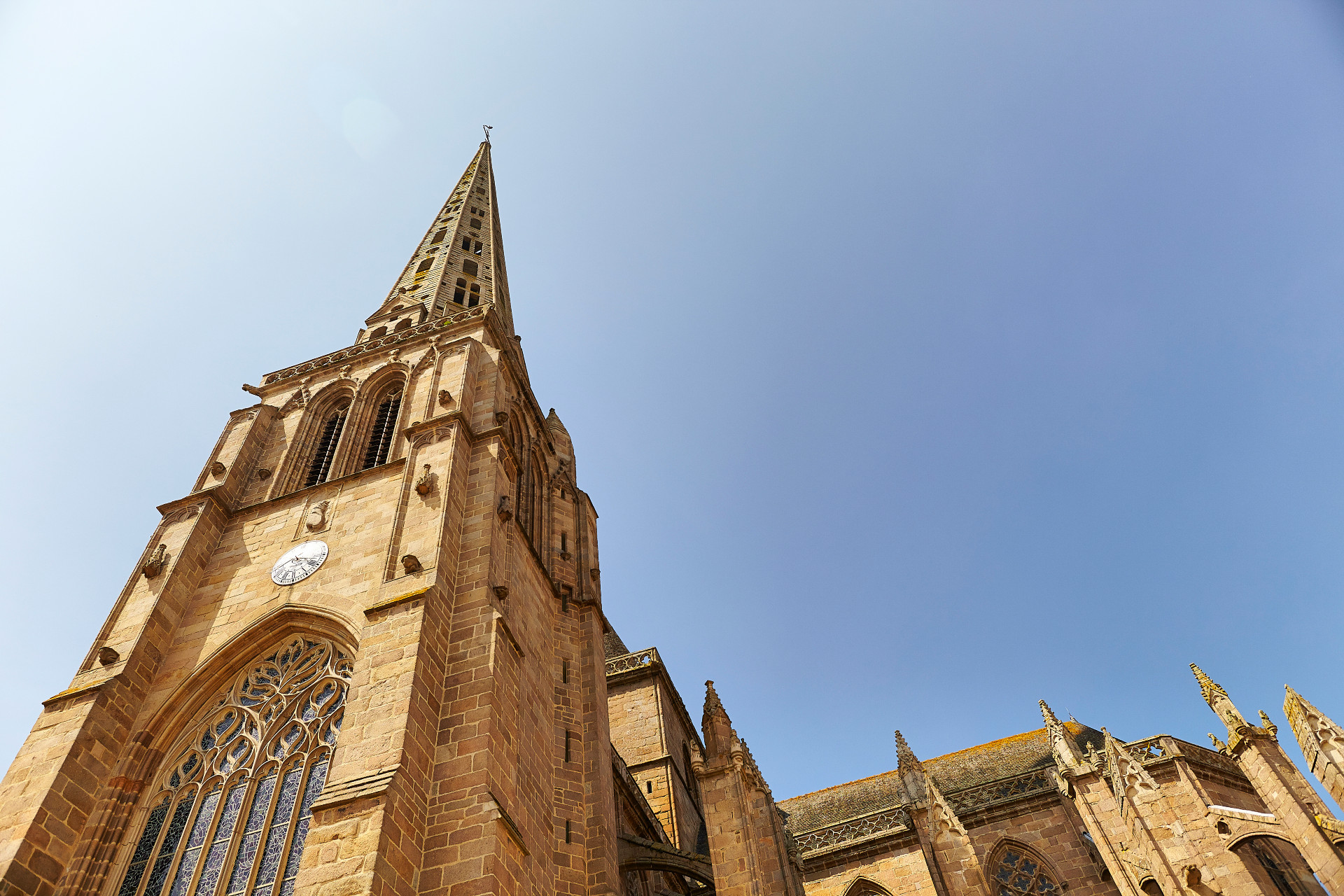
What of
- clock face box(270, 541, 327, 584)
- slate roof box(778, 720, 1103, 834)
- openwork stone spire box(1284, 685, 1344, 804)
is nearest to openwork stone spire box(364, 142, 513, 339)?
clock face box(270, 541, 327, 584)

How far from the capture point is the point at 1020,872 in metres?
19.6

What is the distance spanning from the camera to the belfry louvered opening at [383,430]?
19.6 meters

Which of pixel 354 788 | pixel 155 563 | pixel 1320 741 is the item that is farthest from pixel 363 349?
pixel 1320 741

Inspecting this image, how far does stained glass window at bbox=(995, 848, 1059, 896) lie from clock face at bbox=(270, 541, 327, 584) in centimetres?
1627

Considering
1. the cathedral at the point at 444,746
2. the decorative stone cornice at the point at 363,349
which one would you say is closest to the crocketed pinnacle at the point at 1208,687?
the cathedral at the point at 444,746

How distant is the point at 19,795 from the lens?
12.2 metres

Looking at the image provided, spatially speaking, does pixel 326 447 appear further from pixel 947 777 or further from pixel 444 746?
pixel 947 777

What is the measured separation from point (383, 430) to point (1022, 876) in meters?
18.0

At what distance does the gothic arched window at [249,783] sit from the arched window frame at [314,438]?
5122 millimetres

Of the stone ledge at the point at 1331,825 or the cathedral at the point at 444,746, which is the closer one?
the cathedral at the point at 444,746

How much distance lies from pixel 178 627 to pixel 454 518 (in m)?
5.40

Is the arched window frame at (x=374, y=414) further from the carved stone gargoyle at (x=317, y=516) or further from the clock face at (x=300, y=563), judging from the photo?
the clock face at (x=300, y=563)

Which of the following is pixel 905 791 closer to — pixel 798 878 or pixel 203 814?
pixel 798 878

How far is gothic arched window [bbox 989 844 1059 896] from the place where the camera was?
1912cm
